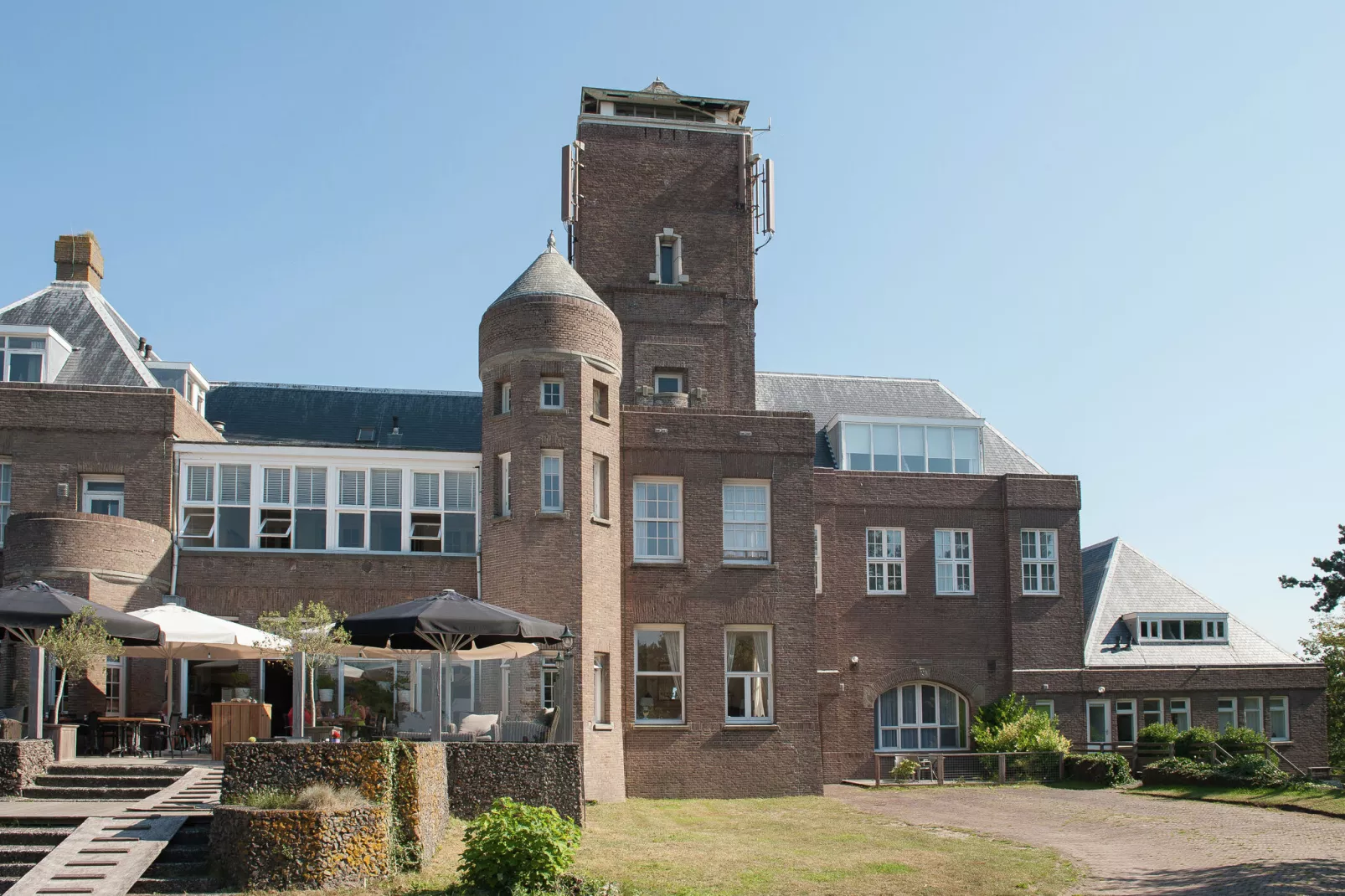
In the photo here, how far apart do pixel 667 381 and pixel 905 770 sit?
35.8 feet

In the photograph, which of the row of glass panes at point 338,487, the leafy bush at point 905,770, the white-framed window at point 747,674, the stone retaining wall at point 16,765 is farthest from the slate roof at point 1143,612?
the stone retaining wall at point 16,765

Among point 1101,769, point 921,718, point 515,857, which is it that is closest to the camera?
point 515,857

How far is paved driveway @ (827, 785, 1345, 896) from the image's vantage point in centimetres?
1711

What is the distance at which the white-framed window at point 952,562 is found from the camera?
112 ft

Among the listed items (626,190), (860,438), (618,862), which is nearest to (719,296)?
(626,190)

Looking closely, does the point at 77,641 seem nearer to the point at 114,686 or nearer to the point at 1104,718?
the point at 114,686

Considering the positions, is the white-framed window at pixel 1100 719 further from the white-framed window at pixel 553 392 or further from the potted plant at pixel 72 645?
the potted plant at pixel 72 645

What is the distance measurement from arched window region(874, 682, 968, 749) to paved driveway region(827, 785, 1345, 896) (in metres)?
3.02

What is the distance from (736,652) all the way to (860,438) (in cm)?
931

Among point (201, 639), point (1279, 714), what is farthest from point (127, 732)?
point (1279, 714)

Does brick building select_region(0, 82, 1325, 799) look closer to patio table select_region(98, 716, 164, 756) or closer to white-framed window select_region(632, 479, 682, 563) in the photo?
white-framed window select_region(632, 479, 682, 563)

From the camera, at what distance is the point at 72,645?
64.5ft

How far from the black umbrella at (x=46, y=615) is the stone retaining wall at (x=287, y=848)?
5.90 meters

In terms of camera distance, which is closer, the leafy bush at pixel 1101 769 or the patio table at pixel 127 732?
the patio table at pixel 127 732
